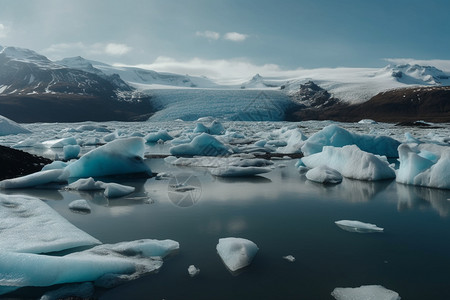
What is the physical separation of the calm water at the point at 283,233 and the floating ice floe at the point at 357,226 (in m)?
0.14

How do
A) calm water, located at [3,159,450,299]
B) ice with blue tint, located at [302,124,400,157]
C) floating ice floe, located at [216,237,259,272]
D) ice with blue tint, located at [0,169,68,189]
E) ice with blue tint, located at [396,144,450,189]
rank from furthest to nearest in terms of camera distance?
ice with blue tint, located at [302,124,400,157]
ice with blue tint, located at [0,169,68,189]
ice with blue tint, located at [396,144,450,189]
floating ice floe, located at [216,237,259,272]
calm water, located at [3,159,450,299]

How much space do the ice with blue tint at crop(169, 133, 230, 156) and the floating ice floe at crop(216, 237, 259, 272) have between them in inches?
354

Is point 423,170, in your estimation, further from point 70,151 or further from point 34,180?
point 70,151

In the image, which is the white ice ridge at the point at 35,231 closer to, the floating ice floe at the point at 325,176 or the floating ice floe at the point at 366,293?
the floating ice floe at the point at 366,293

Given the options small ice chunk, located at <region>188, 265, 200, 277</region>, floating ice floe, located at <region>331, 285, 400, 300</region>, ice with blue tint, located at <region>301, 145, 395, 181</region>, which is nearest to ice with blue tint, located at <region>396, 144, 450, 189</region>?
ice with blue tint, located at <region>301, 145, 395, 181</region>

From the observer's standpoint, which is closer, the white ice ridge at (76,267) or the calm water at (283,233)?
the white ice ridge at (76,267)

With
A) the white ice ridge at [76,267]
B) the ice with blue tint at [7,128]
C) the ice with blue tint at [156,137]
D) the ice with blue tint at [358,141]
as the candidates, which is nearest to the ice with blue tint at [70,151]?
the ice with blue tint at [156,137]

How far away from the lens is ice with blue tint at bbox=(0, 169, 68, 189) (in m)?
6.89

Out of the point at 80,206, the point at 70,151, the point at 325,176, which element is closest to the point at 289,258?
the point at 80,206

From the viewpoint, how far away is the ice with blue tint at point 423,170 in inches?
262

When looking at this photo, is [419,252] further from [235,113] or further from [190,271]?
[235,113]

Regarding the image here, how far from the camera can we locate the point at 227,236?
4258 mm

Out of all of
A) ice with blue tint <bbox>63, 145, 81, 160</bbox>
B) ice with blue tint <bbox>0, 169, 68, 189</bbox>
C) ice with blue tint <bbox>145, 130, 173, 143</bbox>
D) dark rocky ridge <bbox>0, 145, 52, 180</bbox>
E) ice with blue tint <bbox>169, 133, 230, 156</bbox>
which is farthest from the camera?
ice with blue tint <bbox>145, 130, 173, 143</bbox>

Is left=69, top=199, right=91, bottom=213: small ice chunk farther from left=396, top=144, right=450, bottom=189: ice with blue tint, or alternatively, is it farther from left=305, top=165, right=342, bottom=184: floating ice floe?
left=396, top=144, right=450, bottom=189: ice with blue tint
